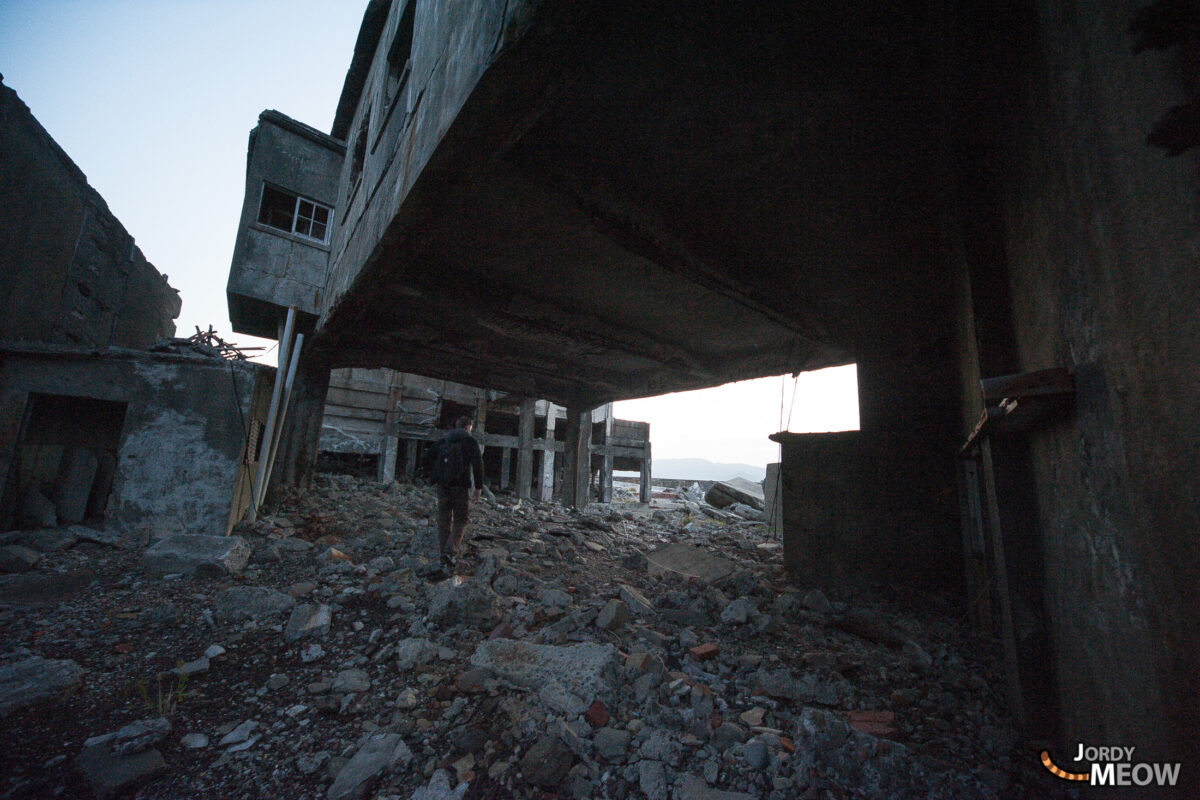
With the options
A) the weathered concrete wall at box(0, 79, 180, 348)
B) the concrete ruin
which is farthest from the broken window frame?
the concrete ruin

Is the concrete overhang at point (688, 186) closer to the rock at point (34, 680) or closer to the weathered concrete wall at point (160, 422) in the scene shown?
the weathered concrete wall at point (160, 422)

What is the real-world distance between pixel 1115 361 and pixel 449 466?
463 centimetres

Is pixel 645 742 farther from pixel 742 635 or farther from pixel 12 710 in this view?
pixel 12 710

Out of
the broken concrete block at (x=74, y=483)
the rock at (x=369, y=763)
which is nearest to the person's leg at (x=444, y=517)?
the rock at (x=369, y=763)

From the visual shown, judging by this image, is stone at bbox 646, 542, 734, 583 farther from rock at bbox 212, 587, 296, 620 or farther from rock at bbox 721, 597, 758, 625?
rock at bbox 212, 587, 296, 620

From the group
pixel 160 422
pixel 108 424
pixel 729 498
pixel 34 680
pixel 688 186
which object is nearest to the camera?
pixel 34 680

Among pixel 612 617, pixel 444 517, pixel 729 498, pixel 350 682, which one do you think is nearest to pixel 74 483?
pixel 444 517

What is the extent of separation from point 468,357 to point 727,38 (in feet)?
17.3

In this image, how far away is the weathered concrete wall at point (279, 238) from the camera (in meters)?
7.23

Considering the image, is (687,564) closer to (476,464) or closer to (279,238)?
(476,464)

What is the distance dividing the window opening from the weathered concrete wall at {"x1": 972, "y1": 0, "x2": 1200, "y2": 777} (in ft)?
30.6

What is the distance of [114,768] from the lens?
170 cm

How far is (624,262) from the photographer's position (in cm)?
364

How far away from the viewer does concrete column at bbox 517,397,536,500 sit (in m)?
11.3
